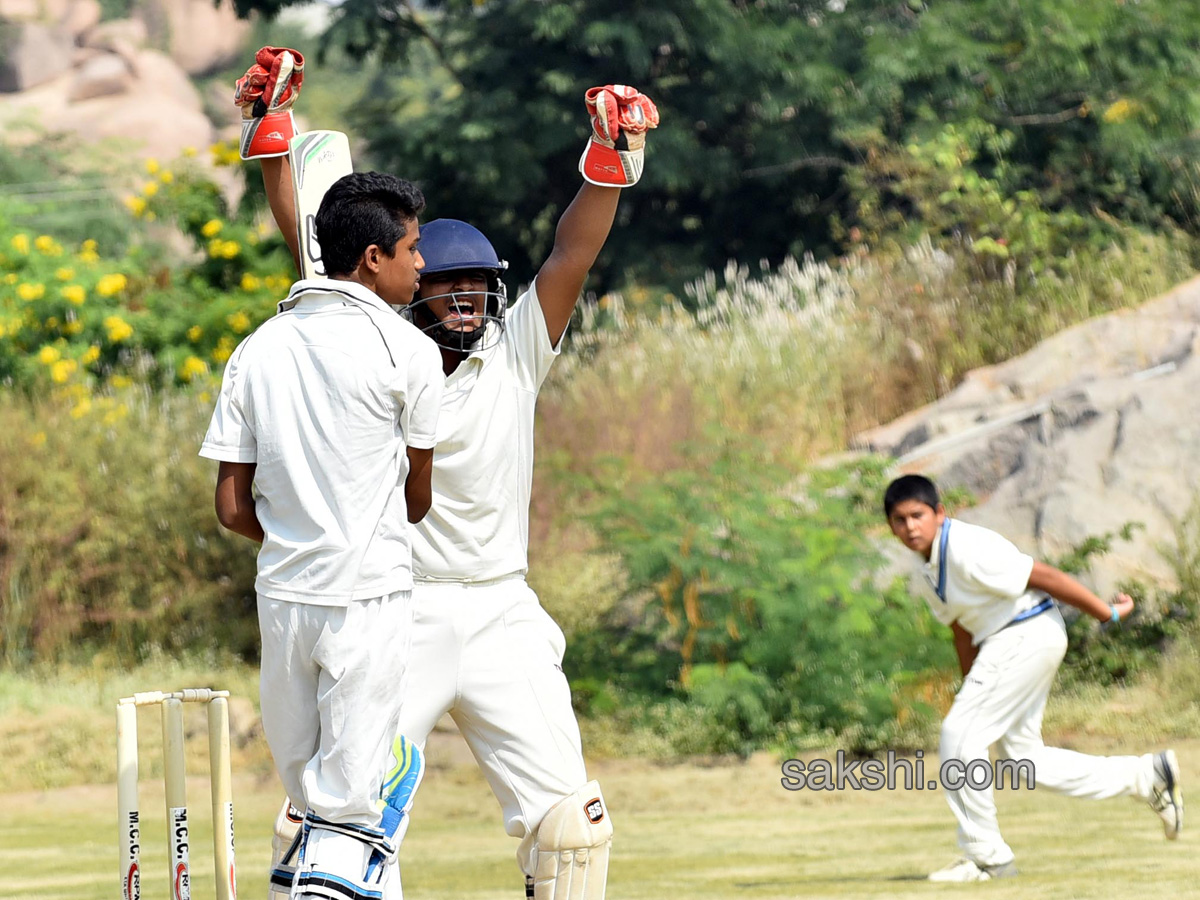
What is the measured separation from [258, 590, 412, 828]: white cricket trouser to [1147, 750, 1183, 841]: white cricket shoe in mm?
3840

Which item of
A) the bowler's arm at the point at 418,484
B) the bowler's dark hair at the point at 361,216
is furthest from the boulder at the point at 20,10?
the bowler's arm at the point at 418,484

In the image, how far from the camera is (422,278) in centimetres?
433

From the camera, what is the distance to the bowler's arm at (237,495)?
11.5ft

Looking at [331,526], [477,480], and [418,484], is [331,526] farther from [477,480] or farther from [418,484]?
[477,480]

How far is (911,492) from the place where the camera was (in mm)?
6516

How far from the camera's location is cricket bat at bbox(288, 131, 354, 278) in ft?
14.0

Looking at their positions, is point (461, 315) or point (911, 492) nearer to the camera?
point (461, 315)

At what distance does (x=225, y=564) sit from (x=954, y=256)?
6.69 meters

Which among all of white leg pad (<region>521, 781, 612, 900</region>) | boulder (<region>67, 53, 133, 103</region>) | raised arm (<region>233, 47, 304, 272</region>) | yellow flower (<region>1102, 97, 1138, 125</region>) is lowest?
white leg pad (<region>521, 781, 612, 900</region>)

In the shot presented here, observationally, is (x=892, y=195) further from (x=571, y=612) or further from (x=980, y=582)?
(x=980, y=582)

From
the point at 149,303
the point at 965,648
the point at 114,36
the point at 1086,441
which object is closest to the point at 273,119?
the point at 965,648

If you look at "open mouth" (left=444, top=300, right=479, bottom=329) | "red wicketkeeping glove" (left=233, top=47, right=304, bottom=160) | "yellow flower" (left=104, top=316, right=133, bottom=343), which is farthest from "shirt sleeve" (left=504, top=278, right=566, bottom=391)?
"yellow flower" (left=104, top=316, right=133, bottom=343)

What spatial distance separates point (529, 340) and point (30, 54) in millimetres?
46400

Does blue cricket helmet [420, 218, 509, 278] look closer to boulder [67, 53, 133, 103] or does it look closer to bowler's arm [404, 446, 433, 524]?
bowler's arm [404, 446, 433, 524]
